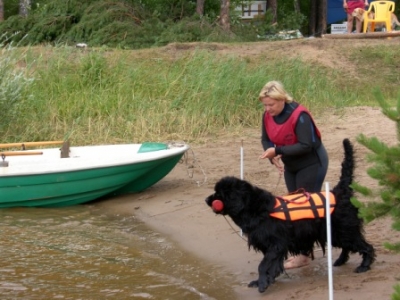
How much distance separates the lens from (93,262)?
330 inches

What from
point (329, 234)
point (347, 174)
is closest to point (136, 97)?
point (347, 174)

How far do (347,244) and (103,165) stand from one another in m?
4.35

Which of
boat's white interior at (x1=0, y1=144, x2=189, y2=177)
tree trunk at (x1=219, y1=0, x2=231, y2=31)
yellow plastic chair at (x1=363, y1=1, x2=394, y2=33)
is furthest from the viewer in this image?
tree trunk at (x1=219, y1=0, x2=231, y2=31)

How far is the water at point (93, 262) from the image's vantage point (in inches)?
291

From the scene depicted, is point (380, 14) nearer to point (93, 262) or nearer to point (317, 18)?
point (317, 18)

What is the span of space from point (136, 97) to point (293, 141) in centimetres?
778

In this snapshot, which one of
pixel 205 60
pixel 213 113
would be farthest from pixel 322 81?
pixel 213 113

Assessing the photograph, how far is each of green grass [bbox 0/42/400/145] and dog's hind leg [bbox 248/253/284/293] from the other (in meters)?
6.89

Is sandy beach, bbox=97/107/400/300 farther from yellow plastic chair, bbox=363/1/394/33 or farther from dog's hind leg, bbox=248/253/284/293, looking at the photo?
yellow plastic chair, bbox=363/1/394/33

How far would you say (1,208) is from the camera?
10570 mm

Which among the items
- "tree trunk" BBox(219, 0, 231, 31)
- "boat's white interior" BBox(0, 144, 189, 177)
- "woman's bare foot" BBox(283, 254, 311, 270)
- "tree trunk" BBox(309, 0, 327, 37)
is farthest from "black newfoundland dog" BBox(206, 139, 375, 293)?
"tree trunk" BBox(309, 0, 327, 37)

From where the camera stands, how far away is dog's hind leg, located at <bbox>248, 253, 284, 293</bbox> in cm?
652

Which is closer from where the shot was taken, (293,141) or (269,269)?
(269,269)

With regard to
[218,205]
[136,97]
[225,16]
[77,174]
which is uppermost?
[225,16]
